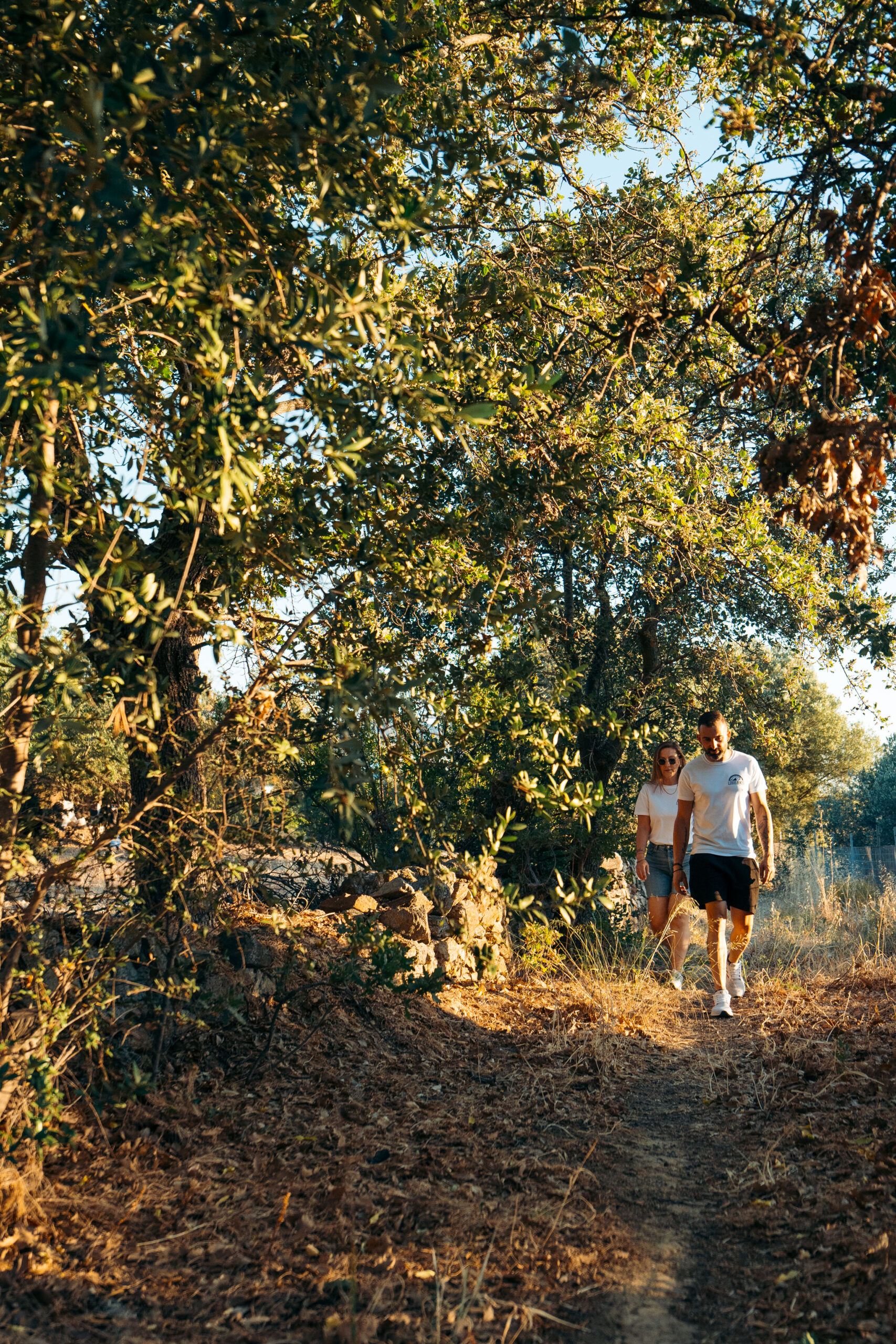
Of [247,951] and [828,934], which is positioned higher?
[247,951]

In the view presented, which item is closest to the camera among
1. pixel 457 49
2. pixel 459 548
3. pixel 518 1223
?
pixel 518 1223

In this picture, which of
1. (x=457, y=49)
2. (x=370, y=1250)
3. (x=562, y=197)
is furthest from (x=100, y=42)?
(x=370, y=1250)

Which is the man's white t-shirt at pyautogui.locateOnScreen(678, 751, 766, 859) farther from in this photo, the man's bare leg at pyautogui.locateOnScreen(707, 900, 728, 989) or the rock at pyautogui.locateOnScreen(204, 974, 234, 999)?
the rock at pyautogui.locateOnScreen(204, 974, 234, 999)

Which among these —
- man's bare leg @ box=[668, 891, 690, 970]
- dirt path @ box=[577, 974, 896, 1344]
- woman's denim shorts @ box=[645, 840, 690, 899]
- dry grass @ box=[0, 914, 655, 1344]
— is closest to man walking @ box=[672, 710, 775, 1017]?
dirt path @ box=[577, 974, 896, 1344]

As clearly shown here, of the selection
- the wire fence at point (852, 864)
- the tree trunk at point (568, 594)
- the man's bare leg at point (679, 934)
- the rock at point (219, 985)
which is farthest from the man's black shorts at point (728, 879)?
the wire fence at point (852, 864)

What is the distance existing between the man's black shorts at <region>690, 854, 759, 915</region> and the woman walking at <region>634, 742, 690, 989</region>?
44.9 inches

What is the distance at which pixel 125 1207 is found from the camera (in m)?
3.32

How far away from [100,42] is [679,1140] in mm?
4794

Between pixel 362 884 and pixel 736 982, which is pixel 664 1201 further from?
pixel 362 884

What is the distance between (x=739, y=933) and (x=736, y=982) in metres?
0.41

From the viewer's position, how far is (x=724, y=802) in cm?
654

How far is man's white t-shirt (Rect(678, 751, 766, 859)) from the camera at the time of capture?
652cm

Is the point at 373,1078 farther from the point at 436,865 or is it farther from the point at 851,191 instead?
the point at 851,191

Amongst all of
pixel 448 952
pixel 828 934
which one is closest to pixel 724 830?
pixel 448 952
